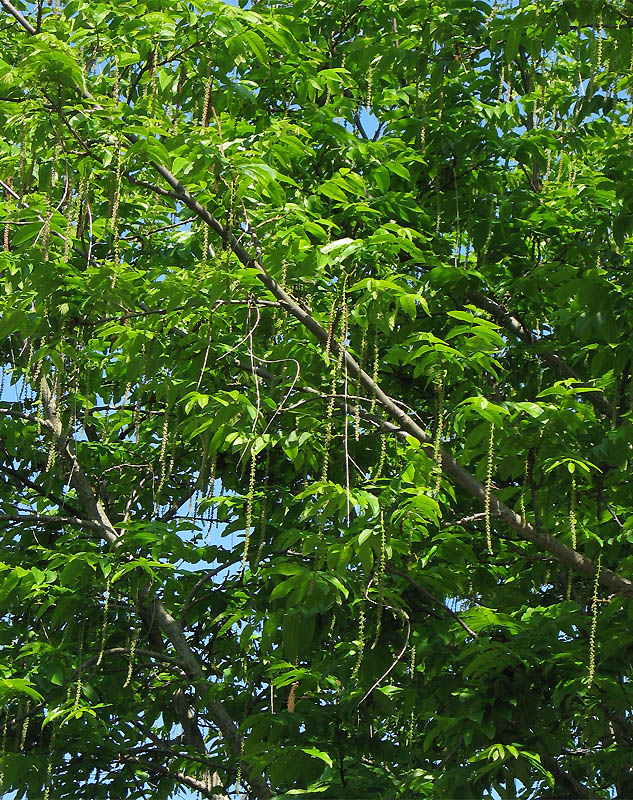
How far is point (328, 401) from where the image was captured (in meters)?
5.65

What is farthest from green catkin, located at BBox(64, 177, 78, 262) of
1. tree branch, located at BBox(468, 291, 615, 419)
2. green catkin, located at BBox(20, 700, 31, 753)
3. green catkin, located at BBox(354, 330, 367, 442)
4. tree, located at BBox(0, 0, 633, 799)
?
green catkin, located at BBox(20, 700, 31, 753)

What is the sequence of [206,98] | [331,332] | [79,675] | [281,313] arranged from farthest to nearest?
[79,675], [281,313], [206,98], [331,332]

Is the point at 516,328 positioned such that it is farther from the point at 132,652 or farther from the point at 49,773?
the point at 49,773

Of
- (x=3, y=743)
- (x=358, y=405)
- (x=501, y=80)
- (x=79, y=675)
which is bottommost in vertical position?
(x=3, y=743)

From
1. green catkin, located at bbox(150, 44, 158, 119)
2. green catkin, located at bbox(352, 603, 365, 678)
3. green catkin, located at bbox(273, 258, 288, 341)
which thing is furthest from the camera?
green catkin, located at bbox(150, 44, 158, 119)

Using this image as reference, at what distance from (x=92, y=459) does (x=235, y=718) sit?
206cm

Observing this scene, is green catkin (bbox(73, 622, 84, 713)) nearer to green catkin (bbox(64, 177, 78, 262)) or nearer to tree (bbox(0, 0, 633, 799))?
tree (bbox(0, 0, 633, 799))

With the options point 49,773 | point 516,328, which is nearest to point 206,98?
point 516,328

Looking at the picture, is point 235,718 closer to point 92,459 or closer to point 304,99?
point 92,459

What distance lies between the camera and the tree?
520cm

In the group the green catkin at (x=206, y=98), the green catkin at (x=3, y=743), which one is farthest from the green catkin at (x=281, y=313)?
the green catkin at (x=3, y=743)

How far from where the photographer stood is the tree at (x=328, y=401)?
5.20 metres

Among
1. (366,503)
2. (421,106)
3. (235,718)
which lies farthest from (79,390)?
(366,503)

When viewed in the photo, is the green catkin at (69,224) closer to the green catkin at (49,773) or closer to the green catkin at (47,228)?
the green catkin at (47,228)
